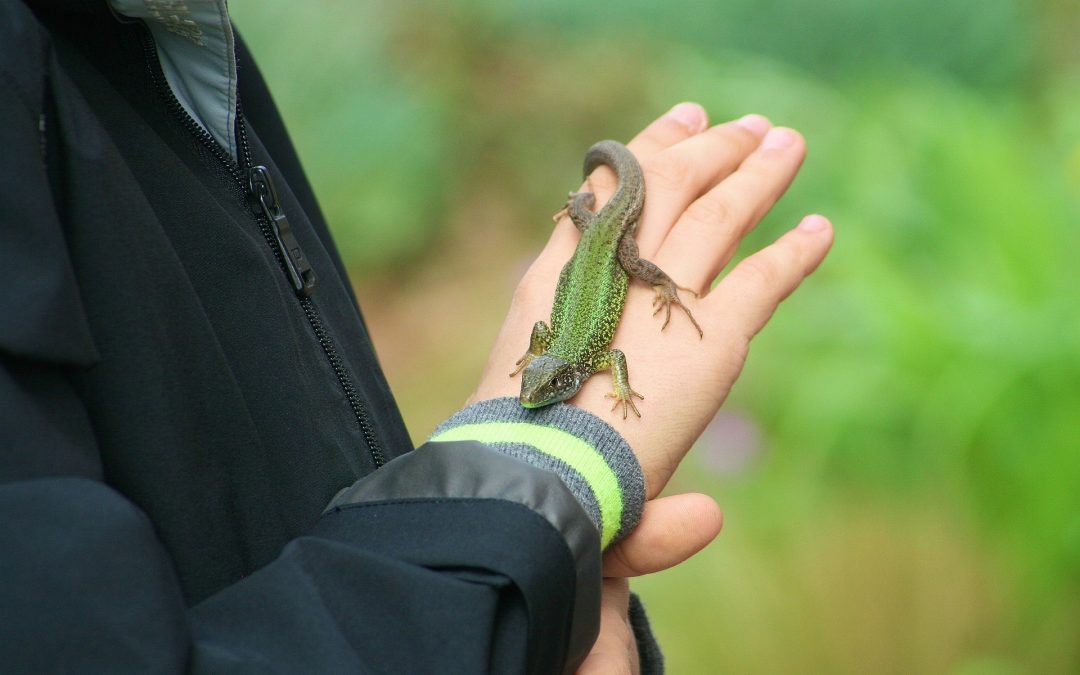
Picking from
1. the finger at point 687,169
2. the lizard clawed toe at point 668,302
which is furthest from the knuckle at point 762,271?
the finger at point 687,169

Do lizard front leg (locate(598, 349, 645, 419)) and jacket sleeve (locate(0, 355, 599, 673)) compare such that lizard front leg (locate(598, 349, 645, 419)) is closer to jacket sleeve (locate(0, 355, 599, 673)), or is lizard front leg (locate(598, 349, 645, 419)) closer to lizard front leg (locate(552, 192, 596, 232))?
jacket sleeve (locate(0, 355, 599, 673))

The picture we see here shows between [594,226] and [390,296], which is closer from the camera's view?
[594,226]

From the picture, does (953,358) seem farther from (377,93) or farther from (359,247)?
(377,93)

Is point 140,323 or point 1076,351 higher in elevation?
point 140,323

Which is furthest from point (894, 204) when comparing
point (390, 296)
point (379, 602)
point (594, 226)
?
point (379, 602)

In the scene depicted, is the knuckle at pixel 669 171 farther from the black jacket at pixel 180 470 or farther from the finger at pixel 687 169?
the black jacket at pixel 180 470

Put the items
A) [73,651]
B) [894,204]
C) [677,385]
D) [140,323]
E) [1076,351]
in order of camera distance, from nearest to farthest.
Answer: [73,651]
[140,323]
[677,385]
[1076,351]
[894,204]

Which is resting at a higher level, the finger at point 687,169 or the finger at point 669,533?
the finger at point 687,169
